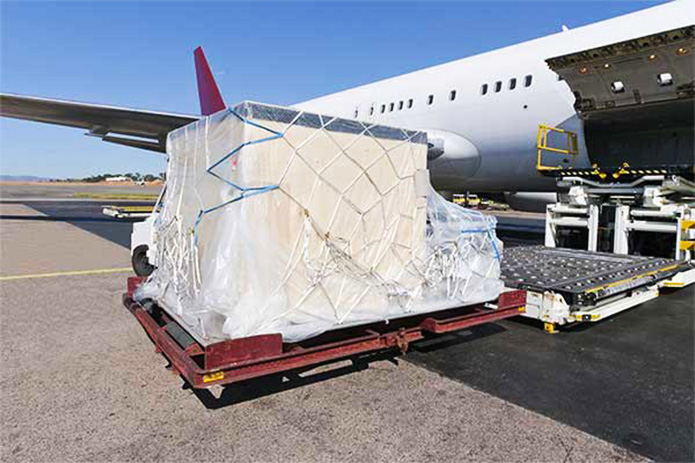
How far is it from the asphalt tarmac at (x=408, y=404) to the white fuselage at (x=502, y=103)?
6062 millimetres

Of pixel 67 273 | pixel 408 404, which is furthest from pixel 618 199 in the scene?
pixel 67 273

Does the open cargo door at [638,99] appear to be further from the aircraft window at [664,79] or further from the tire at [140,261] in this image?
the tire at [140,261]

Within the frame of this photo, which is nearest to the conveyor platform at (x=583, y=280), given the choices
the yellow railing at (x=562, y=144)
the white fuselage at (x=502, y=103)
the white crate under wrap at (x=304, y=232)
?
the white crate under wrap at (x=304, y=232)

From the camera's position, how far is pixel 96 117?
1391 cm

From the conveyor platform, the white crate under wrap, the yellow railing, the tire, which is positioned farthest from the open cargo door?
the tire

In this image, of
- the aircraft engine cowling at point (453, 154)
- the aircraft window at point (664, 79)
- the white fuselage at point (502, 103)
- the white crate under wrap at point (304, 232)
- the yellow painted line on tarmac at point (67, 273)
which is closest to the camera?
the white crate under wrap at point (304, 232)

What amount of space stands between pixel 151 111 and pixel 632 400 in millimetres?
13423

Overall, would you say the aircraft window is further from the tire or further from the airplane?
the tire

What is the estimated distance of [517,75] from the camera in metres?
10.1

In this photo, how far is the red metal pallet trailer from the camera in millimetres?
2639

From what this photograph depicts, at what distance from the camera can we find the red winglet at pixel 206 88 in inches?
581

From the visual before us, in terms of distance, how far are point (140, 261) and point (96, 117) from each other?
915 centimetres

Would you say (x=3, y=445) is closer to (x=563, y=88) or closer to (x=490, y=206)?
(x=563, y=88)

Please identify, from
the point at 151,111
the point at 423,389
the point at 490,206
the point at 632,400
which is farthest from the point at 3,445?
the point at 490,206
